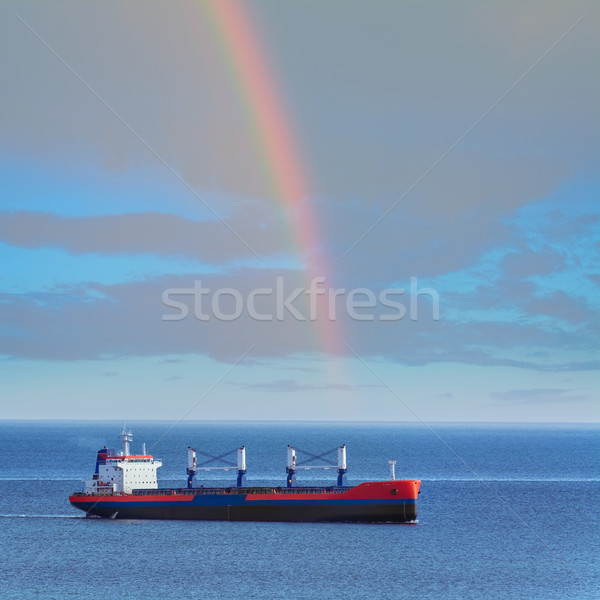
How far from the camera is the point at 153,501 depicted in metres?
98.6

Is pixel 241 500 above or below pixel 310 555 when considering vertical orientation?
above

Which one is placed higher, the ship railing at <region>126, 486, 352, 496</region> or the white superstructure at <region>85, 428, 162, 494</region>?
the white superstructure at <region>85, 428, 162, 494</region>

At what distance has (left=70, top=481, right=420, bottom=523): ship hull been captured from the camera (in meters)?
94.6

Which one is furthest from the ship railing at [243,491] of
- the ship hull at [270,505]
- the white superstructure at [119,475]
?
the white superstructure at [119,475]

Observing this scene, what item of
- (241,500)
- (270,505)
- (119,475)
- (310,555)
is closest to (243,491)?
(241,500)

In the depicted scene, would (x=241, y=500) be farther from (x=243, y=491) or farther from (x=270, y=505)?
(x=270, y=505)

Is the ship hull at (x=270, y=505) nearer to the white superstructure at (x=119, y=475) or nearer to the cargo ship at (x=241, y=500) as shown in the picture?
the cargo ship at (x=241, y=500)

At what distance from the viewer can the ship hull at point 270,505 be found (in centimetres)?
9456

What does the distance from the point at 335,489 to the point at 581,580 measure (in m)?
31.7

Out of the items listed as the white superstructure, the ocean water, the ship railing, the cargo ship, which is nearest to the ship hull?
the cargo ship

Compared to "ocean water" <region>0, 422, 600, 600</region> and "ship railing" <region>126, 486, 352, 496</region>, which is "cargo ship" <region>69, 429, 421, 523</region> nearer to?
"ship railing" <region>126, 486, 352, 496</region>

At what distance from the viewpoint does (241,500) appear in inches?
3871

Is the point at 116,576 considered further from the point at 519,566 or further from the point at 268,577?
the point at 519,566

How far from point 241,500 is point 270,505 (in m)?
3.18
